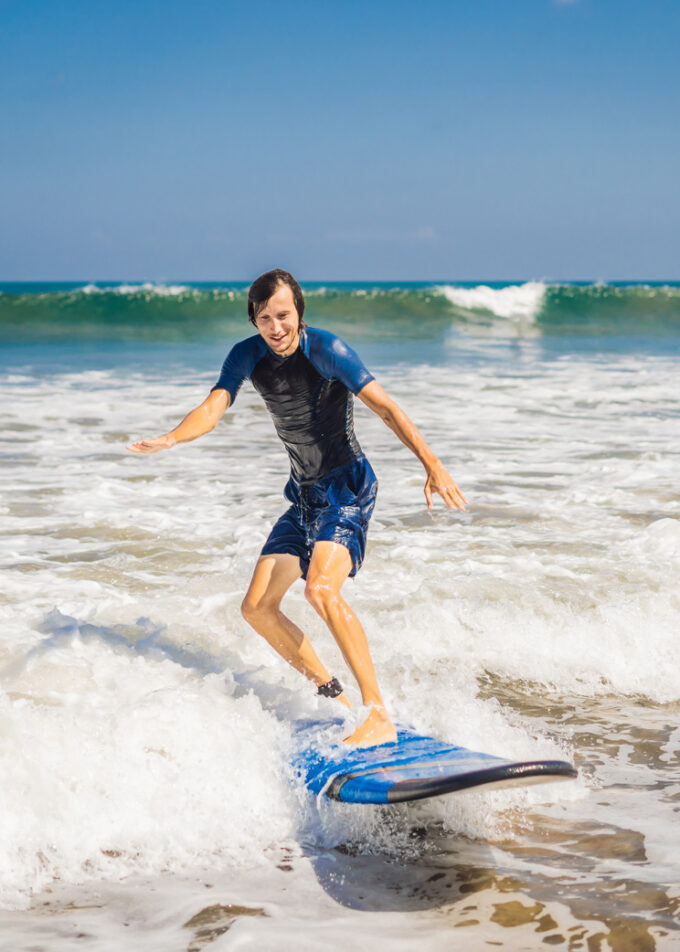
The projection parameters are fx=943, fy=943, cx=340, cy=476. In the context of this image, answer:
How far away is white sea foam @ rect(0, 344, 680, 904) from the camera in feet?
10.9

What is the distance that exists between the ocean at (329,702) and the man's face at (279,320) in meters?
1.49

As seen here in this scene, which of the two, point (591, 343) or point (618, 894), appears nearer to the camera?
point (618, 894)

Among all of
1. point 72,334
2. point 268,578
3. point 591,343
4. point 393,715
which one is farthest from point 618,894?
point 72,334

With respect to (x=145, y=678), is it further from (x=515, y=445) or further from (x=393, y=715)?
(x=515, y=445)

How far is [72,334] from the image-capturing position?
31.6 metres

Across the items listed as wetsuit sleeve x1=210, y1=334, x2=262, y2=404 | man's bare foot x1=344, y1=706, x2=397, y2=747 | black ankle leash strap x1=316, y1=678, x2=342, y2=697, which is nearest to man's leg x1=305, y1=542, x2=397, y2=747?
man's bare foot x1=344, y1=706, x2=397, y2=747

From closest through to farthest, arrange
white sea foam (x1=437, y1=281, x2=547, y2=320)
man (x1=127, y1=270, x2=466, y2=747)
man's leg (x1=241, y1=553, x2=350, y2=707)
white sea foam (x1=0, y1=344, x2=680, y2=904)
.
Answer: white sea foam (x1=0, y1=344, x2=680, y2=904) → man (x1=127, y1=270, x2=466, y2=747) → man's leg (x1=241, y1=553, x2=350, y2=707) → white sea foam (x1=437, y1=281, x2=547, y2=320)

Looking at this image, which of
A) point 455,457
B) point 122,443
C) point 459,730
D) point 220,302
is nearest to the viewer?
point 459,730

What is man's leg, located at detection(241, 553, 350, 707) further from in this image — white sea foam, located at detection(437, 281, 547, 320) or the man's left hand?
white sea foam, located at detection(437, 281, 547, 320)

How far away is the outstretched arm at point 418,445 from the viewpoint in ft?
11.7

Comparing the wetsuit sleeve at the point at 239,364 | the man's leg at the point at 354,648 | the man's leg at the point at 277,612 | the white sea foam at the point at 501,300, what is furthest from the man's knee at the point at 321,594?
the white sea foam at the point at 501,300

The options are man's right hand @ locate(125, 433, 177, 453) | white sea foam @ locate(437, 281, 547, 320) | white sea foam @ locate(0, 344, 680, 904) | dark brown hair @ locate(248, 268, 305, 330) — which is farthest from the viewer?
white sea foam @ locate(437, 281, 547, 320)

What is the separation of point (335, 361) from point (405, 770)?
160 cm

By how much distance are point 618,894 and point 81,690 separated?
8.19ft
